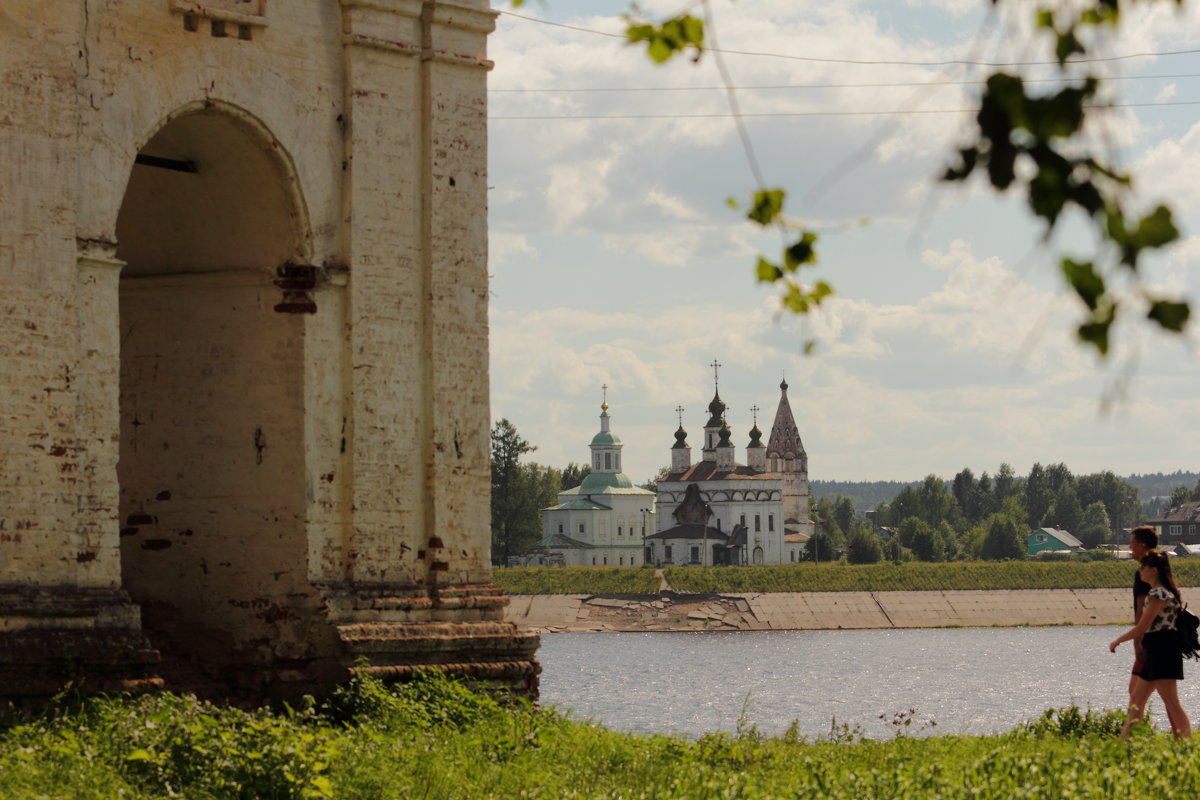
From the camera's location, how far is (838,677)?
49.5 metres

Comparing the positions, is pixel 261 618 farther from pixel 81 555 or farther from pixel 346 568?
pixel 81 555

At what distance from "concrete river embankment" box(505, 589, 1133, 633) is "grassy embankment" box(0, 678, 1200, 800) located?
227 feet

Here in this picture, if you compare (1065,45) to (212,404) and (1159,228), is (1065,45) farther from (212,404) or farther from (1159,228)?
(212,404)

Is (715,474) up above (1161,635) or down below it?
above

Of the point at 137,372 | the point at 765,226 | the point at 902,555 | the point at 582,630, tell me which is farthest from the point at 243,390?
the point at 902,555

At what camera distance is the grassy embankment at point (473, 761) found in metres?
8.38

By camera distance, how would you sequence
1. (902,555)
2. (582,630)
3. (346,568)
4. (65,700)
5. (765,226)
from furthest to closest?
1. (902,555)
2. (582,630)
3. (346,568)
4. (65,700)
5. (765,226)

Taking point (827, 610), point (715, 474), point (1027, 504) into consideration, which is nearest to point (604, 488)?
point (715, 474)

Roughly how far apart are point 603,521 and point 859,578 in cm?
4872

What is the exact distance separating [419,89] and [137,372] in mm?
3020

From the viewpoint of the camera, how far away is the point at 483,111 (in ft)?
42.2

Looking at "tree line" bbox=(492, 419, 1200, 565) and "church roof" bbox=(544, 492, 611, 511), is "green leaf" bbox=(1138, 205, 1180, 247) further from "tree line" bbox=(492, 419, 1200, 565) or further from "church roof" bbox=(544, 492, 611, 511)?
"church roof" bbox=(544, 492, 611, 511)

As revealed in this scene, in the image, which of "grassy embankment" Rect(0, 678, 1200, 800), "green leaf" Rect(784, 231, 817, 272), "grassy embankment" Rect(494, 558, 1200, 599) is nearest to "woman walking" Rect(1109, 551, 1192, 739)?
"grassy embankment" Rect(0, 678, 1200, 800)

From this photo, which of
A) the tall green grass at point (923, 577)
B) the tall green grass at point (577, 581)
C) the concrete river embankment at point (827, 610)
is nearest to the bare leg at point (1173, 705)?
the tall green grass at point (577, 581)
